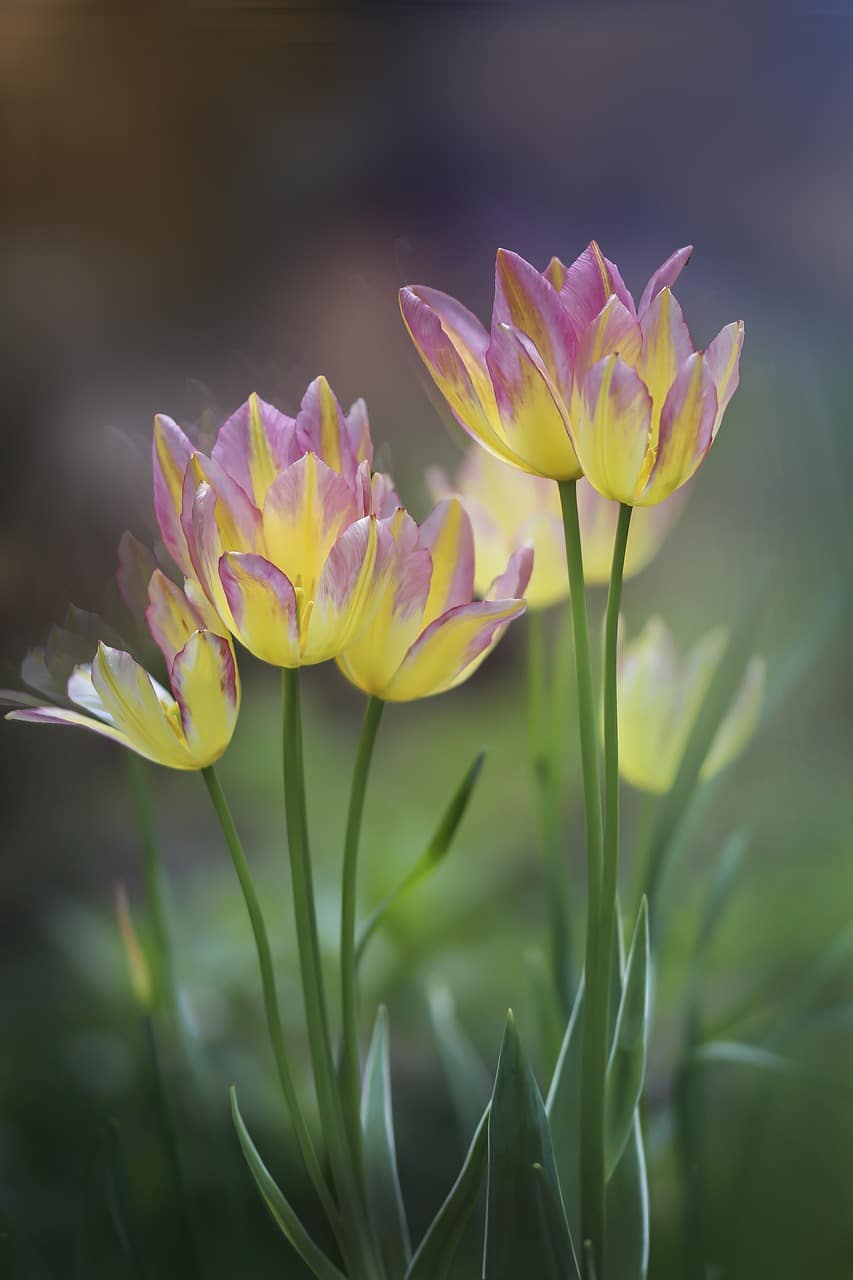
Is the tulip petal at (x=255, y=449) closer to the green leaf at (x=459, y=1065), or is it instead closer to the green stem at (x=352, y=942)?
the green stem at (x=352, y=942)

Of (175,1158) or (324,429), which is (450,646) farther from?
(175,1158)

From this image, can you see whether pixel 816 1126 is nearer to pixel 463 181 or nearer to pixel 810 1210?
pixel 810 1210

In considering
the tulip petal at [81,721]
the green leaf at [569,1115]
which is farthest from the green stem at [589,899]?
the tulip petal at [81,721]

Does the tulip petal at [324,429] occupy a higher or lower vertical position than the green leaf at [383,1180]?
higher

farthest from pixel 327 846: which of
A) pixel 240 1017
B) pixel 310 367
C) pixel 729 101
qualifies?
pixel 729 101

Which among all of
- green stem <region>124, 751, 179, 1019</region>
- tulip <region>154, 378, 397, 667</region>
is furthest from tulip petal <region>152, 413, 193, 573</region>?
green stem <region>124, 751, 179, 1019</region>
